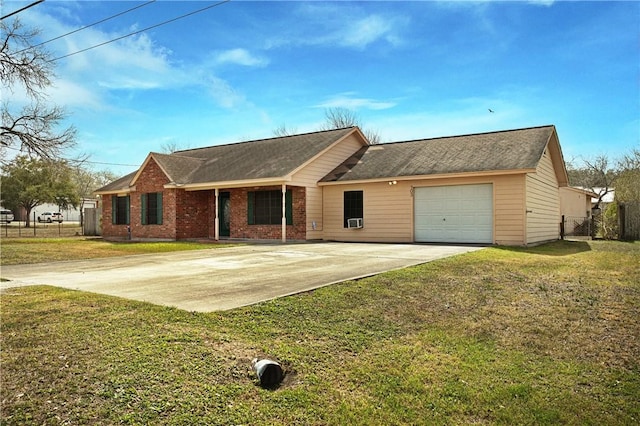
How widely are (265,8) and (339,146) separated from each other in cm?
1097

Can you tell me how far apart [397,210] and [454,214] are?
7.35 ft

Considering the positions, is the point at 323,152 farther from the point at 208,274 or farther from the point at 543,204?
the point at 208,274

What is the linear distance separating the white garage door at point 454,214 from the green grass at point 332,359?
30.0 feet

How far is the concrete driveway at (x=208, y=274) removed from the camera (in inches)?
253

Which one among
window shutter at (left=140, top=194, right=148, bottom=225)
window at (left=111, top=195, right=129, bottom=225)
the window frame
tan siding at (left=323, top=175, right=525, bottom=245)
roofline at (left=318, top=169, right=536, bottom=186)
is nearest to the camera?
roofline at (left=318, top=169, right=536, bottom=186)

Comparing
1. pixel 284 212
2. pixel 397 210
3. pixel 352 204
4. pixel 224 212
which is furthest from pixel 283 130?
pixel 397 210

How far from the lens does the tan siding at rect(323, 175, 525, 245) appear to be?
14.9m

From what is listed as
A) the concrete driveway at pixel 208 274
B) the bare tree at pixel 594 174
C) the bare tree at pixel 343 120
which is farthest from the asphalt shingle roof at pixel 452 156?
the bare tree at pixel 594 174

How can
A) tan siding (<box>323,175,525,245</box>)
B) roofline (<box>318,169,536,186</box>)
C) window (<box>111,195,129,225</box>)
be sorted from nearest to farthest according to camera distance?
1. roofline (<box>318,169,536,186</box>)
2. tan siding (<box>323,175,525,245</box>)
3. window (<box>111,195,129,225</box>)

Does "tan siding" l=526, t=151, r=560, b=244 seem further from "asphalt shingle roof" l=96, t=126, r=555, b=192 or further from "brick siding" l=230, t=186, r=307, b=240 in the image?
"brick siding" l=230, t=186, r=307, b=240

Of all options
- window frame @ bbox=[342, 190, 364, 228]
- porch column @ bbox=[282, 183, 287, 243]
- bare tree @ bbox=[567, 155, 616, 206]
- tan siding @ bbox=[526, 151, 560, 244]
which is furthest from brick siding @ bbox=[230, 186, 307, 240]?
bare tree @ bbox=[567, 155, 616, 206]

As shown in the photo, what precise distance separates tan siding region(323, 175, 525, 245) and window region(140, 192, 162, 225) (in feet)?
26.3

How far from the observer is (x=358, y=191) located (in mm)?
18406

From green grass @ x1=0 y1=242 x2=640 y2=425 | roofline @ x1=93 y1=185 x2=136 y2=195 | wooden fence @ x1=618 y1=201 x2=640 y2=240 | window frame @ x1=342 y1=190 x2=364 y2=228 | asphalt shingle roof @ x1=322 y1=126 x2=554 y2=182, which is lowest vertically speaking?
green grass @ x1=0 y1=242 x2=640 y2=425
